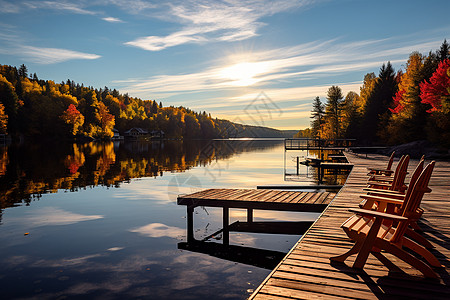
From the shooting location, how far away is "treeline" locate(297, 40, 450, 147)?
35938 millimetres

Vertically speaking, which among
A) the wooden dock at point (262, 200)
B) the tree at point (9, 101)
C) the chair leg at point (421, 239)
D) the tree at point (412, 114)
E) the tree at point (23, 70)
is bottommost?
the wooden dock at point (262, 200)

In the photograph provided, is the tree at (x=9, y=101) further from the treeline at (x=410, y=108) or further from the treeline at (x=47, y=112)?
the treeline at (x=410, y=108)

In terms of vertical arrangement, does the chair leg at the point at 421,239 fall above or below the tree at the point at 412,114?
below

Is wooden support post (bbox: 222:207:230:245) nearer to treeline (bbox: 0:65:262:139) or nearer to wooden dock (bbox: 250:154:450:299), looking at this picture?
wooden dock (bbox: 250:154:450:299)

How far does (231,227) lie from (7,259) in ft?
24.3

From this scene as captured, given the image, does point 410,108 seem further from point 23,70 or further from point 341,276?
point 23,70

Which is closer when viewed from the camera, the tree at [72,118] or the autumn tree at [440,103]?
the autumn tree at [440,103]

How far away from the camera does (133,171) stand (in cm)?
3334

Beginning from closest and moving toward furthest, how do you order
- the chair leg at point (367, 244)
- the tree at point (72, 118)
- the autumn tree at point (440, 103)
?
1. the chair leg at point (367, 244)
2. the autumn tree at point (440, 103)
3. the tree at point (72, 118)

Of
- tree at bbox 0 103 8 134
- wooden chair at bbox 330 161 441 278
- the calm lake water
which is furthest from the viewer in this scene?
tree at bbox 0 103 8 134

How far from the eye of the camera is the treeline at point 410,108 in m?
35.9

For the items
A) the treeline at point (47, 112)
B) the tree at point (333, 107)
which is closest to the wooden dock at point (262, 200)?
the treeline at point (47, 112)

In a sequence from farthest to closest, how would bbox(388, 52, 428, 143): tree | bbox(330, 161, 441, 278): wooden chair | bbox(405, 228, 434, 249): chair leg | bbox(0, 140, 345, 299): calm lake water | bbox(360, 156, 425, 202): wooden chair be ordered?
bbox(388, 52, 428, 143): tree
bbox(0, 140, 345, 299): calm lake water
bbox(405, 228, 434, 249): chair leg
bbox(360, 156, 425, 202): wooden chair
bbox(330, 161, 441, 278): wooden chair

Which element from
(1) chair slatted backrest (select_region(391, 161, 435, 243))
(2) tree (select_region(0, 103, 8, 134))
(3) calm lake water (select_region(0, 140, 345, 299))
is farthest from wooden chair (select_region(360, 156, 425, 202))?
(2) tree (select_region(0, 103, 8, 134))
